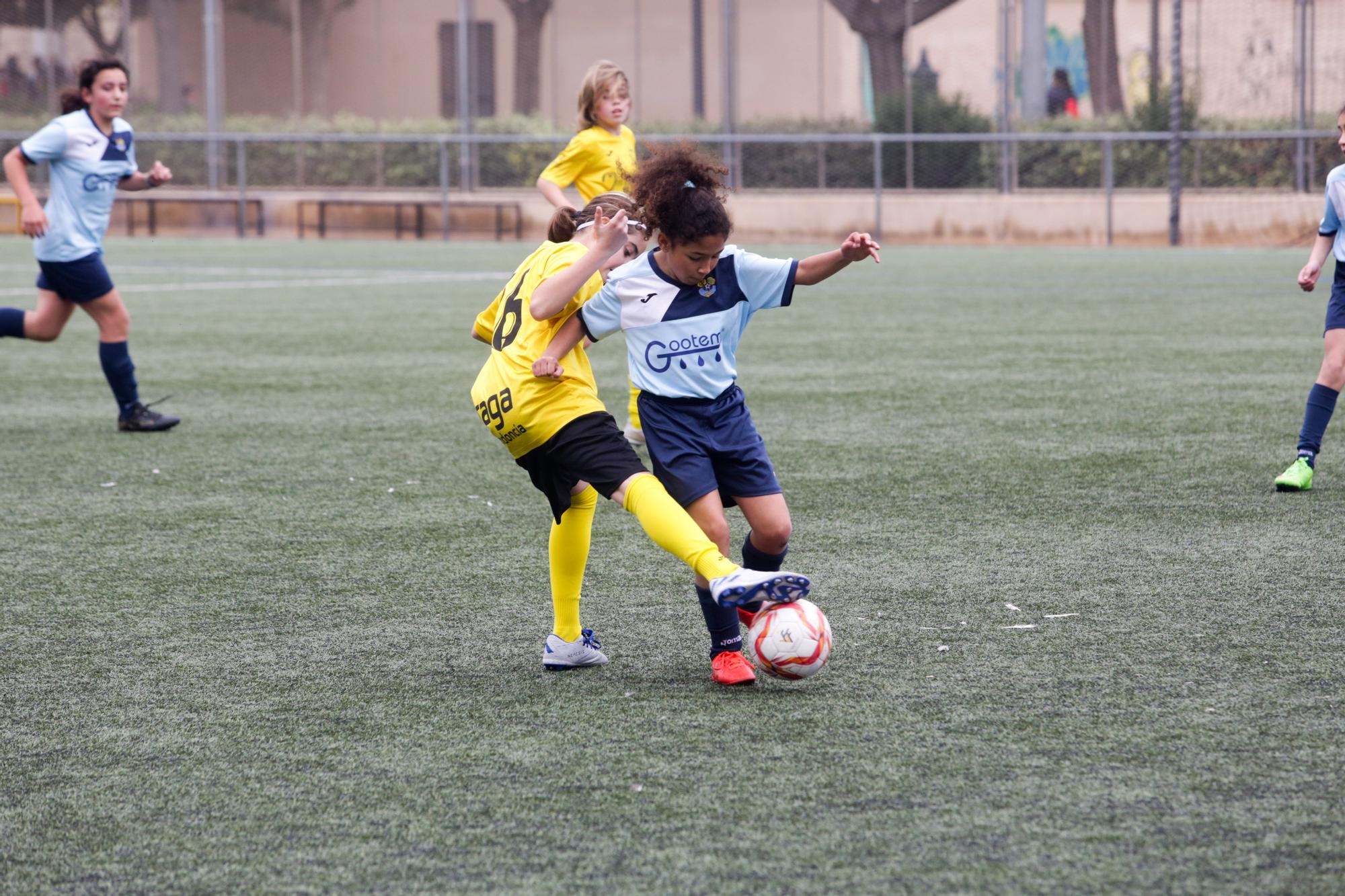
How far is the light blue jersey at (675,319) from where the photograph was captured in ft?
14.2

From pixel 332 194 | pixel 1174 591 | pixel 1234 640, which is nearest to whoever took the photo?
pixel 1234 640

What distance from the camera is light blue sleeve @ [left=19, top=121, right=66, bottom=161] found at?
8.64 meters

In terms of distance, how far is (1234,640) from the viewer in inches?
177

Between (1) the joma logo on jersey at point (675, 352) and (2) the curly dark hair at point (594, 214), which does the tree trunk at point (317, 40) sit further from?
(1) the joma logo on jersey at point (675, 352)

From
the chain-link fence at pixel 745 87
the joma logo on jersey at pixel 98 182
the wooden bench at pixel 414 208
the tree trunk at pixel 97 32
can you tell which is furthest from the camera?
the tree trunk at pixel 97 32

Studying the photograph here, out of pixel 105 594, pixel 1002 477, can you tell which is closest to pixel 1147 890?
pixel 105 594

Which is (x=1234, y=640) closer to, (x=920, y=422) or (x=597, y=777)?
(x=597, y=777)

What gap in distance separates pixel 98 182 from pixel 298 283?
10.6m

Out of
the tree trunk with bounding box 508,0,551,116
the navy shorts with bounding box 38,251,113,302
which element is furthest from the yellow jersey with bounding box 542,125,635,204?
the tree trunk with bounding box 508,0,551,116

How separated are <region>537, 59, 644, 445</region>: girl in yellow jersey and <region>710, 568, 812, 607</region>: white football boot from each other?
16.1 feet

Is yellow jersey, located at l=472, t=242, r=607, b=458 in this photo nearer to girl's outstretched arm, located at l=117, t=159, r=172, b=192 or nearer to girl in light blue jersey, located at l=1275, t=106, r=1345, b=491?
girl in light blue jersey, located at l=1275, t=106, r=1345, b=491

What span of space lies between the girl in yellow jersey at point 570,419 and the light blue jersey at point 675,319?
8cm

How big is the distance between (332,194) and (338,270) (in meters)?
10.8

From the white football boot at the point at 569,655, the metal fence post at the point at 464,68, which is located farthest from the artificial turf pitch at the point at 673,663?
the metal fence post at the point at 464,68
